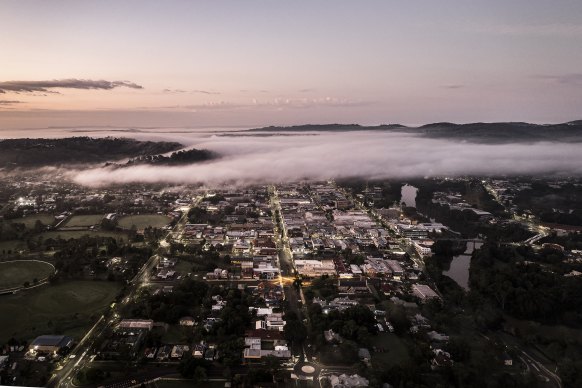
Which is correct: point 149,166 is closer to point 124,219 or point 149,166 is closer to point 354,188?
point 124,219

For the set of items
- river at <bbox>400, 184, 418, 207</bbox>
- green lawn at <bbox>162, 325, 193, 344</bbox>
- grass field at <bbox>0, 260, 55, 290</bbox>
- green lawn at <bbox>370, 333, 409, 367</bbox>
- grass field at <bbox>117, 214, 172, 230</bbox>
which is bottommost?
green lawn at <bbox>162, 325, 193, 344</bbox>

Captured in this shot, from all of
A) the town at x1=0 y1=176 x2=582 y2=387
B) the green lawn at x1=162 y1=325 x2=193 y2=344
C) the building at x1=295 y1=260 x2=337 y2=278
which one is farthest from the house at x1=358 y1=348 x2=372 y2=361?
the building at x1=295 y1=260 x2=337 y2=278

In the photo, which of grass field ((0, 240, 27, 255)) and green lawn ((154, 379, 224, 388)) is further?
grass field ((0, 240, 27, 255))

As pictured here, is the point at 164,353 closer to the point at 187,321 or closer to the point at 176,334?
the point at 176,334

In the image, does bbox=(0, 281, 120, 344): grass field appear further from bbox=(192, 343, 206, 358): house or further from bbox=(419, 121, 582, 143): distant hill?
bbox=(419, 121, 582, 143): distant hill


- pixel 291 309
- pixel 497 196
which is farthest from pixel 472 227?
pixel 291 309
